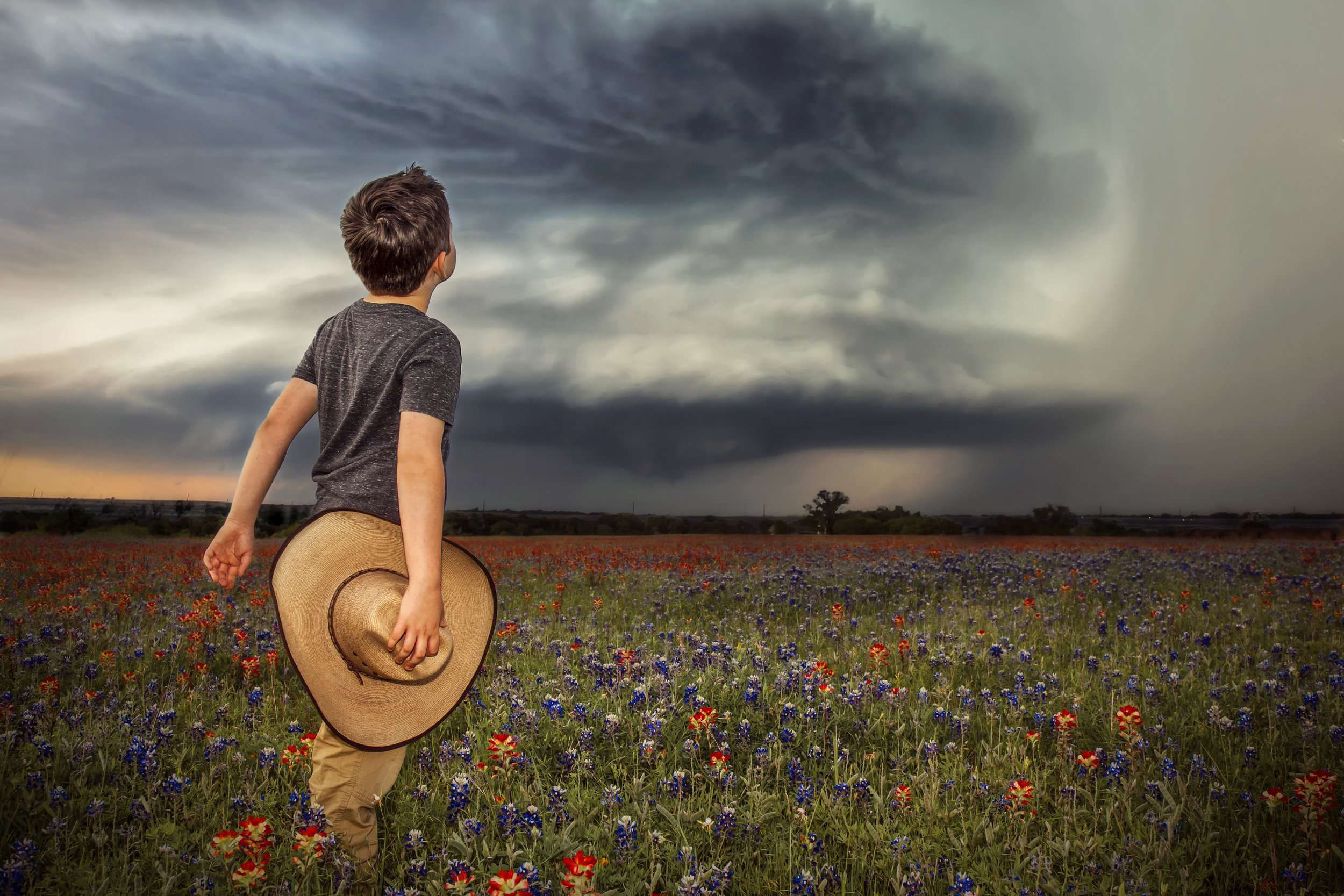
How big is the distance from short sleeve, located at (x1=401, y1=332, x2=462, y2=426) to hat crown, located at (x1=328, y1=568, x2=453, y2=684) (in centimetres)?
65

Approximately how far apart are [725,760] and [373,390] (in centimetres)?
248

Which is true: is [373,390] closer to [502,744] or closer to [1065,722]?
[502,744]

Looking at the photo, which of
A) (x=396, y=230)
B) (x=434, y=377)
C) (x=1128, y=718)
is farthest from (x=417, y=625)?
(x=1128, y=718)

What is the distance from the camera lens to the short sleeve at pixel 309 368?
3.24m

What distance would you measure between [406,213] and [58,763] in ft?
12.0

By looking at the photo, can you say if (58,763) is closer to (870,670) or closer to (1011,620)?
(870,670)

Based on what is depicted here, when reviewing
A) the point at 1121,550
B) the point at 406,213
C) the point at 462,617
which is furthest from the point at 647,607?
the point at 1121,550

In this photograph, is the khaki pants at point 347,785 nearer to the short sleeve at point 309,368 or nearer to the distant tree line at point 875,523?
the short sleeve at point 309,368

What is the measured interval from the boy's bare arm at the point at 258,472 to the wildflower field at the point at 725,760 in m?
1.11

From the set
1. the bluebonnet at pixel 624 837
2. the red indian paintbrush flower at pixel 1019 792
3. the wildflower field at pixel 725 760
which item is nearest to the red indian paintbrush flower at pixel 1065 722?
the wildflower field at pixel 725 760

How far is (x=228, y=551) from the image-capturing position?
3219 mm

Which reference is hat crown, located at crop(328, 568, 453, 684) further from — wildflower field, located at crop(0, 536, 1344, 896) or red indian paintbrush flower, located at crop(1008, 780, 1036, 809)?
red indian paintbrush flower, located at crop(1008, 780, 1036, 809)

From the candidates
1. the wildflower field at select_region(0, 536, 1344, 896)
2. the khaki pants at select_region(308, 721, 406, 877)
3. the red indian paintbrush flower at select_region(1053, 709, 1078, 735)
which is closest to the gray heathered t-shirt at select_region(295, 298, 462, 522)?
the khaki pants at select_region(308, 721, 406, 877)

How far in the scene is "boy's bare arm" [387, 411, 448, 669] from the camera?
2.44m
